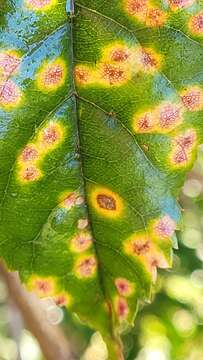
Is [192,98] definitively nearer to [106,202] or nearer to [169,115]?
[169,115]

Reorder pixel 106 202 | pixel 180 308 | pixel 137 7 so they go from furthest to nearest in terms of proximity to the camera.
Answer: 1. pixel 180 308
2. pixel 106 202
3. pixel 137 7

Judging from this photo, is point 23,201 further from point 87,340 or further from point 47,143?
point 87,340

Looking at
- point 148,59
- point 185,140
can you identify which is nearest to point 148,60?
point 148,59

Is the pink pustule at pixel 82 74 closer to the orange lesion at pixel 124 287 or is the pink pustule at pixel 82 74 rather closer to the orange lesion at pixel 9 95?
the orange lesion at pixel 9 95

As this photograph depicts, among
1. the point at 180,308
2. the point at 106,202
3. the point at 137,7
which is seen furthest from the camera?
the point at 180,308

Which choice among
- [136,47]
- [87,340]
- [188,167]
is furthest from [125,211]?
[87,340]

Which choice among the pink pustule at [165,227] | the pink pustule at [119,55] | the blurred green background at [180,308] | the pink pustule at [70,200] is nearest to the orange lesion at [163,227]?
the pink pustule at [165,227]
